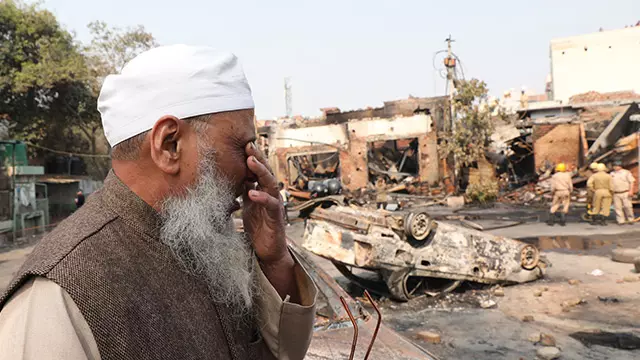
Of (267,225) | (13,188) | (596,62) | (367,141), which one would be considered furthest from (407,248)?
(596,62)

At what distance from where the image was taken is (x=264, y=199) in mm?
1576

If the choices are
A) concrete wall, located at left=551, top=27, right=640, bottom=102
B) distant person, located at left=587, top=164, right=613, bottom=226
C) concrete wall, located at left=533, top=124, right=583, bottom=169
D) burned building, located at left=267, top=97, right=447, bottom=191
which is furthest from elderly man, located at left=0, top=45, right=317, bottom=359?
concrete wall, located at left=551, top=27, right=640, bottom=102

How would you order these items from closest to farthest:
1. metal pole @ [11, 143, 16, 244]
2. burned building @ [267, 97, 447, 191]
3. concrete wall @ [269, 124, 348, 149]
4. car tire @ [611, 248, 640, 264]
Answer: car tire @ [611, 248, 640, 264], metal pole @ [11, 143, 16, 244], burned building @ [267, 97, 447, 191], concrete wall @ [269, 124, 348, 149]

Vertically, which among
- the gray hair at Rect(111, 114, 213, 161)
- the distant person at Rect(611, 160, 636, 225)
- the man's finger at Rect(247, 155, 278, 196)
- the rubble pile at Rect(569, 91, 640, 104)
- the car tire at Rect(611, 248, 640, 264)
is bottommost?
the car tire at Rect(611, 248, 640, 264)

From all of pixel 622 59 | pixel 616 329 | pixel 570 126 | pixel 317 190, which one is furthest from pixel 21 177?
pixel 622 59

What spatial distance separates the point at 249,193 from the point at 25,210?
18867 mm

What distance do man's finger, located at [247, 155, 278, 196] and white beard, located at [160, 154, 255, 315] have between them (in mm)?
94

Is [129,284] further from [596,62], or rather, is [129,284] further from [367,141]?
[596,62]

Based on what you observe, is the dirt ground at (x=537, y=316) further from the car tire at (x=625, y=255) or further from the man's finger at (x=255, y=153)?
the man's finger at (x=255, y=153)

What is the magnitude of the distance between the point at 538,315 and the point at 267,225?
20.2ft

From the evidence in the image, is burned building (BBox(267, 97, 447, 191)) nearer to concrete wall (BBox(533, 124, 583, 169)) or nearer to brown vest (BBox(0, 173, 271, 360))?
concrete wall (BBox(533, 124, 583, 169))

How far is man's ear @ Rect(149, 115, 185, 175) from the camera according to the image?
1.40 meters

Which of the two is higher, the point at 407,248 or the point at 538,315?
the point at 407,248

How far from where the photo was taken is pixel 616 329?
610cm
